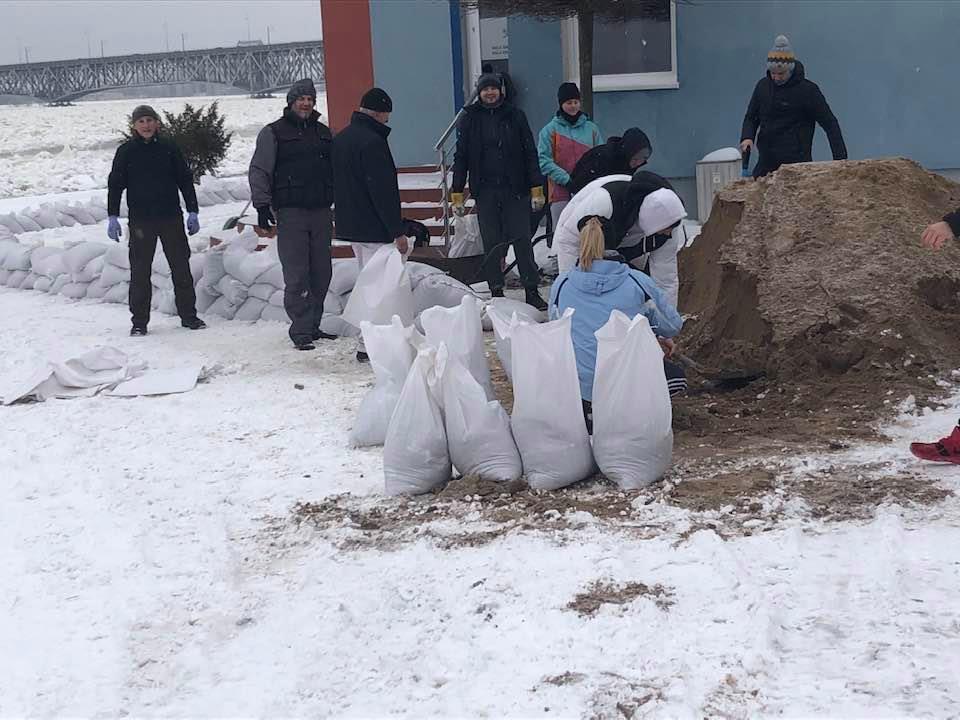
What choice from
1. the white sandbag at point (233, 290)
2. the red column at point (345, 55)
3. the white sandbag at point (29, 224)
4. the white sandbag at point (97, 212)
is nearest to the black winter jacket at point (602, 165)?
the white sandbag at point (233, 290)

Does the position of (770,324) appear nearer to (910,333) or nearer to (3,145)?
(910,333)

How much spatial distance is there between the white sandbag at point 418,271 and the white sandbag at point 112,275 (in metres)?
3.69

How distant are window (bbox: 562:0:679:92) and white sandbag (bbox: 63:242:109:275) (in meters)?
4.68

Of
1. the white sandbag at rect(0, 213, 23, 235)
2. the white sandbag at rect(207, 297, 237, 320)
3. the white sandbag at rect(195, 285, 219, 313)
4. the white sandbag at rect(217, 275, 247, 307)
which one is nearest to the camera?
the white sandbag at rect(217, 275, 247, 307)

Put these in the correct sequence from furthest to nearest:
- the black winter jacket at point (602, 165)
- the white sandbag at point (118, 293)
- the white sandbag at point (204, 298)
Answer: the white sandbag at point (118, 293) → the white sandbag at point (204, 298) → the black winter jacket at point (602, 165)

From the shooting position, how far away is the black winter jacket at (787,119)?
7.09 m

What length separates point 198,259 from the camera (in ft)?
28.8

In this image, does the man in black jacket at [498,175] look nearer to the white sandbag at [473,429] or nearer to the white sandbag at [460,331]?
the white sandbag at [460,331]

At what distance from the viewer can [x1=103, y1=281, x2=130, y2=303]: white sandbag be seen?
9.64 meters

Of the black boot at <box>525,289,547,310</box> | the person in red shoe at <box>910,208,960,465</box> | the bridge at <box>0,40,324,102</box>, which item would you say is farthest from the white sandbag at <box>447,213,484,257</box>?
the bridge at <box>0,40,324,102</box>

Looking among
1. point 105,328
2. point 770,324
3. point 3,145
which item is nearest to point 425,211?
point 105,328

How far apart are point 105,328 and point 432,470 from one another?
5.05 m

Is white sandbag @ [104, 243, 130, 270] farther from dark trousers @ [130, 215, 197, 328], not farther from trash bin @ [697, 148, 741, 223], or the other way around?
trash bin @ [697, 148, 741, 223]

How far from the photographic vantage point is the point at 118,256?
9750mm
